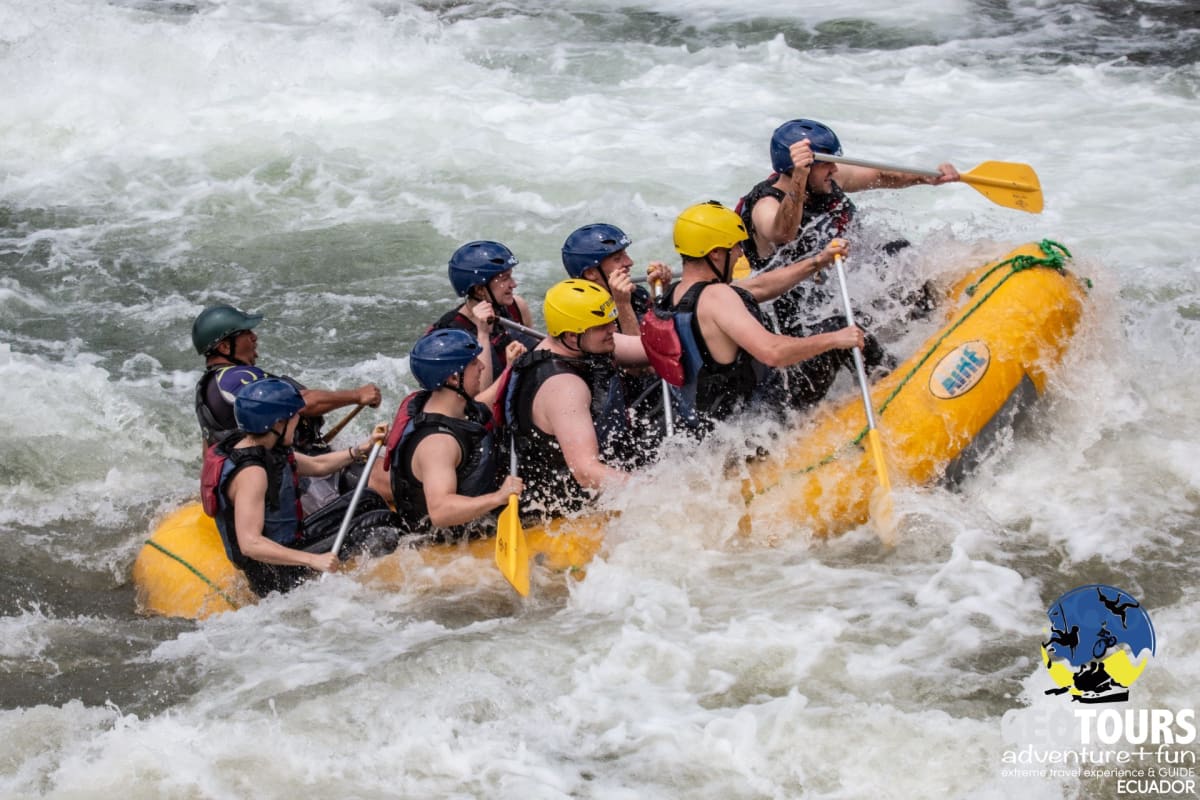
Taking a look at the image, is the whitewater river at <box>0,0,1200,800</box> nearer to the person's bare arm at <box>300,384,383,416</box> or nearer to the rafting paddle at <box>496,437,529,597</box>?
the rafting paddle at <box>496,437,529,597</box>

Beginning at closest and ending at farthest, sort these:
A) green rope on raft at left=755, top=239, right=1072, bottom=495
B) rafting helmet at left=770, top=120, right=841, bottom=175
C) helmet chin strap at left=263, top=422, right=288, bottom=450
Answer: helmet chin strap at left=263, top=422, right=288, bottom=450, green rope on raft at left=755, top=239, right=1072, bottom=495, rafting helmet at left=770, top=120, right=841, bottom=175

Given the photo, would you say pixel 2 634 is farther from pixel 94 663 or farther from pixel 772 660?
pixel 772 660

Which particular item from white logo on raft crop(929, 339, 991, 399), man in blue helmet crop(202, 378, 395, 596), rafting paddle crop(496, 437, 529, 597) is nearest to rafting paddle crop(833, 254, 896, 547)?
white logo on raft crop(929, 339, 991, 399)

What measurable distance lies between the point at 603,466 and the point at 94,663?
2186 mm

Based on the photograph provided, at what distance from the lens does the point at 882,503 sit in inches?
224

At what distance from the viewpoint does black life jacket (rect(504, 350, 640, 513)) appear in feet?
18.6

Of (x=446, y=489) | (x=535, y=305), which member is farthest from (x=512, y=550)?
(x=535, y=305)

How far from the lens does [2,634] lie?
5.86 meters

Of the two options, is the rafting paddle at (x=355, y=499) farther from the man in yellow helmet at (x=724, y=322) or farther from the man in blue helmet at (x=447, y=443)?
the man in yellow helmet at (x=724, y=322)

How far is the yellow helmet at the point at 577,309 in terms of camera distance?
5594mm

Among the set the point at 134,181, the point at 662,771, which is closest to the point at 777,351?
the point at 662,771

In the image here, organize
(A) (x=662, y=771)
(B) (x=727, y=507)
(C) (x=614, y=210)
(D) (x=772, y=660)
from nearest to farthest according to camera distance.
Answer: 1. (A) (x=662, y=771)
2. (D) (x=772, y=660)
3. (B) (x=727, y=507)
4. (C) (x=614, y=210)

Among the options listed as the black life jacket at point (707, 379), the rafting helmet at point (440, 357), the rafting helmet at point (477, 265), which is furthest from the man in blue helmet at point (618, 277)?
the rafting helmet at point (440, 357)

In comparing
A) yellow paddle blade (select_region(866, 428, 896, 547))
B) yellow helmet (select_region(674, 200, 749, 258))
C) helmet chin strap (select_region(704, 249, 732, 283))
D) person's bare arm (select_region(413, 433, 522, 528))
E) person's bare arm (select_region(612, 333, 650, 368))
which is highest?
yellow helmet (select_region(674, 200, 749, 258))
